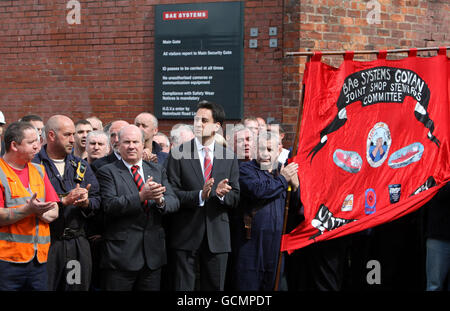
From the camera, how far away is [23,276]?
4730 mm

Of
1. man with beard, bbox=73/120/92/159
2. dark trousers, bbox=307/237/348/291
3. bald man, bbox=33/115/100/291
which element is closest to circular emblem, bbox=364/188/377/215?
dark trousers, bbox=307/237/348/291

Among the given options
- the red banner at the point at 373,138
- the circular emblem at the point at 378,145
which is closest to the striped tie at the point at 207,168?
the red banner at the point at 373,138

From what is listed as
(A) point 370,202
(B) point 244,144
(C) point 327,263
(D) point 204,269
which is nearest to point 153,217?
(D) point 204,269

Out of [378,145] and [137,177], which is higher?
[378,145]

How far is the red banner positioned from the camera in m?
5.54

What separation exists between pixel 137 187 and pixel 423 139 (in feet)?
8.97

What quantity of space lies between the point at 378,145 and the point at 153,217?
2228mm

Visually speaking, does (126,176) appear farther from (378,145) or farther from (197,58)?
(197,58)

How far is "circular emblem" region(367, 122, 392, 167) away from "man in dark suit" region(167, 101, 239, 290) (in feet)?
4.21

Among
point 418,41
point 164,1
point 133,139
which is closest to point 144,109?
point 164,1

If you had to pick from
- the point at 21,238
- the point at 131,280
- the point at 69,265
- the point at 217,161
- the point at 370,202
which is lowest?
the point at 131,280

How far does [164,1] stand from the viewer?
862 cm

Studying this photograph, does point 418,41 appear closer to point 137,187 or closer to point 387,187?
point 387,187

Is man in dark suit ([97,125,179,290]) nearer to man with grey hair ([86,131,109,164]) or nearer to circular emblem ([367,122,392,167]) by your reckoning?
man with grey hair ([86,131,109,164])
